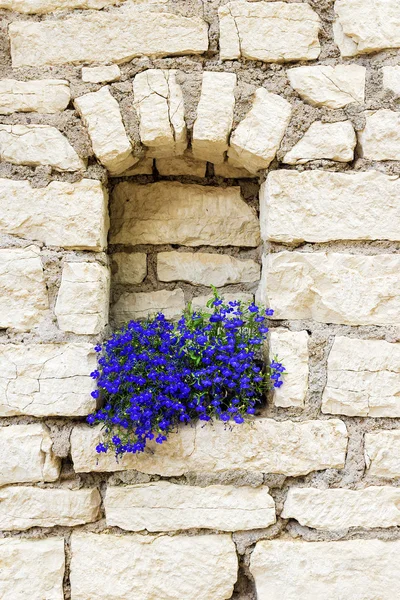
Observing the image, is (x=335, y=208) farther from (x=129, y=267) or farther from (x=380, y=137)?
(x=129, y=267)

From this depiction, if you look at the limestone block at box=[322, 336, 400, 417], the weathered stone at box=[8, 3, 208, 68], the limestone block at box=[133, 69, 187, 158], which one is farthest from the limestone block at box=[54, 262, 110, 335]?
the limestone block at box=[322, 336, 400, 417]

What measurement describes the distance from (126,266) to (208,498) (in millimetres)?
1075

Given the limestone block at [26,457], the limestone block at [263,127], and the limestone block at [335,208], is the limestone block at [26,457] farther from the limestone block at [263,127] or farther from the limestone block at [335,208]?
the limestone block at [263,127]

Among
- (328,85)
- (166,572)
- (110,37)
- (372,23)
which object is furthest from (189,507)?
(372,23)

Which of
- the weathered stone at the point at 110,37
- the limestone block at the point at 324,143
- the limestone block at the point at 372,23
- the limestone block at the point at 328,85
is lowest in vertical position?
the limestone block at the point at 324,143

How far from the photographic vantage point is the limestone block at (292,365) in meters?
2.15

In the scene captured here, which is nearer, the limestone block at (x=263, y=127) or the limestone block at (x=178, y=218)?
the limestone block at (x=263, y=127)

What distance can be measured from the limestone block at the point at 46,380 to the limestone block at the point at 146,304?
0.39 metres

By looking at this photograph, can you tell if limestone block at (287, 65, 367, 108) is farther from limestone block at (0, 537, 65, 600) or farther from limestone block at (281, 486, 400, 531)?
limestone block at (0, 537, 65, 600)

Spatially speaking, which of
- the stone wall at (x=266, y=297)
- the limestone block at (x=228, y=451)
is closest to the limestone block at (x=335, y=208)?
the stone wall at (x=266, y=297)

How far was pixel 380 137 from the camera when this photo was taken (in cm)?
220

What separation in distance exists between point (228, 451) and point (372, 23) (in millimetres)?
1787

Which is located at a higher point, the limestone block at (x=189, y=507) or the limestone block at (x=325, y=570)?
the limestone block at (x=189, y=507)

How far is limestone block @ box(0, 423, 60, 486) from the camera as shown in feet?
7.02
